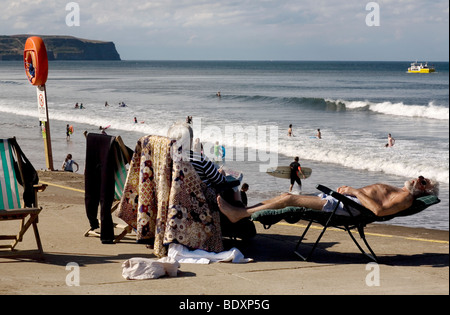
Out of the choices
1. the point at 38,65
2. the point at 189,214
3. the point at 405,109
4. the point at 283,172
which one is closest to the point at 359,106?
the point at 405,109

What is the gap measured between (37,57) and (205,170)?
7.91m

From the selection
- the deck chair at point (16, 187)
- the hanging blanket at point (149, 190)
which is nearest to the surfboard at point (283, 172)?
the hanging blanket at point (149, 190)

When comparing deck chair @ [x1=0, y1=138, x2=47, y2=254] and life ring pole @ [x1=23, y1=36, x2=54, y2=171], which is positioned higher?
life ring pole @ [x1=23, y1=36, x2=54, y2=171]

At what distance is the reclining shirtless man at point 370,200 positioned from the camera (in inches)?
211

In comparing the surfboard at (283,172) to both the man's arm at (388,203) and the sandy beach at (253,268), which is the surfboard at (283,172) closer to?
the sandy beach at (253,268)

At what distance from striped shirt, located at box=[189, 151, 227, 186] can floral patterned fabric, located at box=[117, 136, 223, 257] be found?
67 mm

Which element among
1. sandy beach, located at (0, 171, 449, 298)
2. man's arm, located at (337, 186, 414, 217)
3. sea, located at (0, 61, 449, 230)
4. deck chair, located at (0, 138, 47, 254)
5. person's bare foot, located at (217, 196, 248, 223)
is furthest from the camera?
sea, located at (0, 61, 449, 230)

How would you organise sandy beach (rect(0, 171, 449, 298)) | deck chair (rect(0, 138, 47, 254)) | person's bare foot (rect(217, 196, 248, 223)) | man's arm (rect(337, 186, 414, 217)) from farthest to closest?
person's bare foot (rect(217, 196, 248, 223)) < deck chair (rect(0, 138, 47, 254)) < man's arm (rect(337, 186, 414, 217)) < sandy beach (rect(0, 171, 449, 298))

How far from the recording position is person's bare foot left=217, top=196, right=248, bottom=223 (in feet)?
18.5

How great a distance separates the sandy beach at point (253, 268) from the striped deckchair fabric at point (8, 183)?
1.36 ft

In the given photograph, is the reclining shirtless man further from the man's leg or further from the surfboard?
the surfboard

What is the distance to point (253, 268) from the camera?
524 centimetres

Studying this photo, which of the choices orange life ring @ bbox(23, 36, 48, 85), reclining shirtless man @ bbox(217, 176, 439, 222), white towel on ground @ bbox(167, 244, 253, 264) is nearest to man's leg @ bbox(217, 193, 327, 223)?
reclining shirtless man @ bbox(217, 176, 439, 222)

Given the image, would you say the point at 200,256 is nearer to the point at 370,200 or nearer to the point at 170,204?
the point at 170,204
